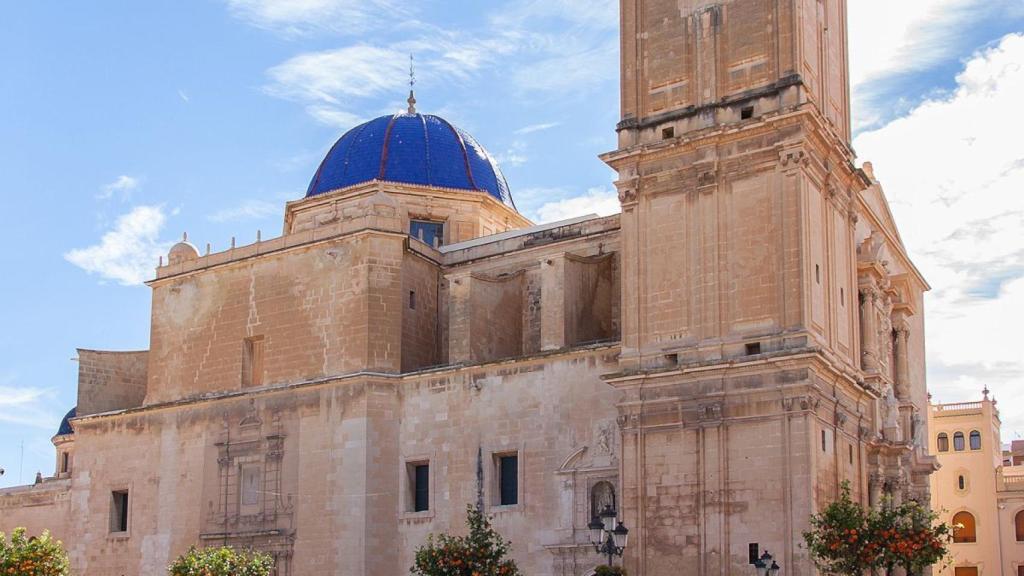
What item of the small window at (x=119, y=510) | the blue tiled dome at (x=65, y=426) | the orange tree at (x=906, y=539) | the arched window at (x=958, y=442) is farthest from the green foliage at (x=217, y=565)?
the arched window at (x=958, y=442)

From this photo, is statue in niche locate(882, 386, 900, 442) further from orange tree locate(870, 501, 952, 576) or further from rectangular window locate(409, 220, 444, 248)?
rectangular window locate(409, 220, 444, 248)

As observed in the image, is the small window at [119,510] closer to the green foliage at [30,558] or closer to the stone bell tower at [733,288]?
the green foliage at [30,558]

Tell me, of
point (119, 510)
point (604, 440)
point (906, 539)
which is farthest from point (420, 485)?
point (906, 539)

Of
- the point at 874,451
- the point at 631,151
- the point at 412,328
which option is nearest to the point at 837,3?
the point at 631,151

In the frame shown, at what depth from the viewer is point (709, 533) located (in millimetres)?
25000

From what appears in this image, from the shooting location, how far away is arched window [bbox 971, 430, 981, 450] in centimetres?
4600

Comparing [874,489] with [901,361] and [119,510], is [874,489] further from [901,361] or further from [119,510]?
[119,510]

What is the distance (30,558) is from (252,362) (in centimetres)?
754

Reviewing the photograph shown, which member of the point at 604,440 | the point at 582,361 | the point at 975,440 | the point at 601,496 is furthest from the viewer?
the point at 975,440

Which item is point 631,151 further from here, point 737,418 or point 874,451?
point 874,451

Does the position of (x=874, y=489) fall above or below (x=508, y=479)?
below

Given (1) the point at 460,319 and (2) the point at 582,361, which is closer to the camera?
(2) the point at 582,361

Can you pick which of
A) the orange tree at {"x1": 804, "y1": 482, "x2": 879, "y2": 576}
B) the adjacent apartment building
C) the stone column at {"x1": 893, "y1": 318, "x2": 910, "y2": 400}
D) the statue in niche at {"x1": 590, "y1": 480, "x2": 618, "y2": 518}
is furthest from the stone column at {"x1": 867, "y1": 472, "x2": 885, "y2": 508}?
the adjacent apartment building

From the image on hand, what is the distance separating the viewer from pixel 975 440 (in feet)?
152
